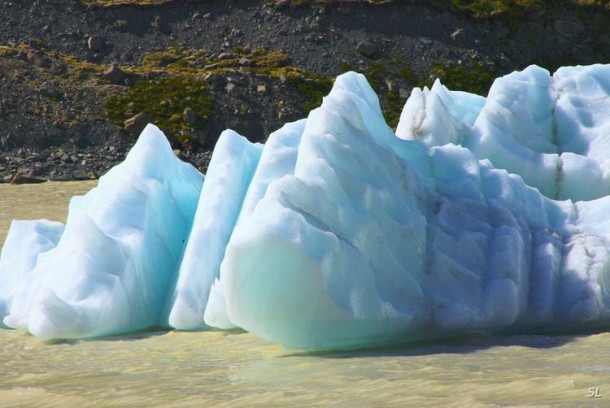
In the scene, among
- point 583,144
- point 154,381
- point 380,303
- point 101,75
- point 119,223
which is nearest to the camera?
point 154,381

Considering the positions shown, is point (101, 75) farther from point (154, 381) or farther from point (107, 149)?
point (154, 381)

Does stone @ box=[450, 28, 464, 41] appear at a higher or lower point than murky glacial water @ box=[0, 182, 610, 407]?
higher

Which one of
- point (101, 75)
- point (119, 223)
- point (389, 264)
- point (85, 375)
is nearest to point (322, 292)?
point (389, 264)

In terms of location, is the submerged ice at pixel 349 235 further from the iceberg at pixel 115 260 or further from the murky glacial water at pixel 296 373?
the murky glacial water at pixel 296 373

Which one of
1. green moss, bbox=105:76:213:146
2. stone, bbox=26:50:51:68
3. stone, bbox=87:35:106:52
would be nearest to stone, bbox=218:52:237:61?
green moss, bbox=105:76:213:146

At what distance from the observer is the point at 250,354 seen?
3887mm

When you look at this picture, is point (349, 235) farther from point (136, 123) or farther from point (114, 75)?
point (114, 75)

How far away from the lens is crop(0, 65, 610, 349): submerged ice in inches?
143

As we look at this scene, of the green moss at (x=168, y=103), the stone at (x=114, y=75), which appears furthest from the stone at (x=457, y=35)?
the stone at (x=114, y=75)

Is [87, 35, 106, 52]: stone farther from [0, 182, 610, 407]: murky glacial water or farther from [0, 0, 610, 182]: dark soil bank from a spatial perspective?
[0, 182, 610, 407]: murky glacial water

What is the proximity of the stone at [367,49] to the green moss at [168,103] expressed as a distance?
14.6 feet

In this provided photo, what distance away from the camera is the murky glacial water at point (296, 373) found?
2836 millimetres

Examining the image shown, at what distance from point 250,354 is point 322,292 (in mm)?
524

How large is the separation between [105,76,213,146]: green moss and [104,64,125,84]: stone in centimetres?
42
